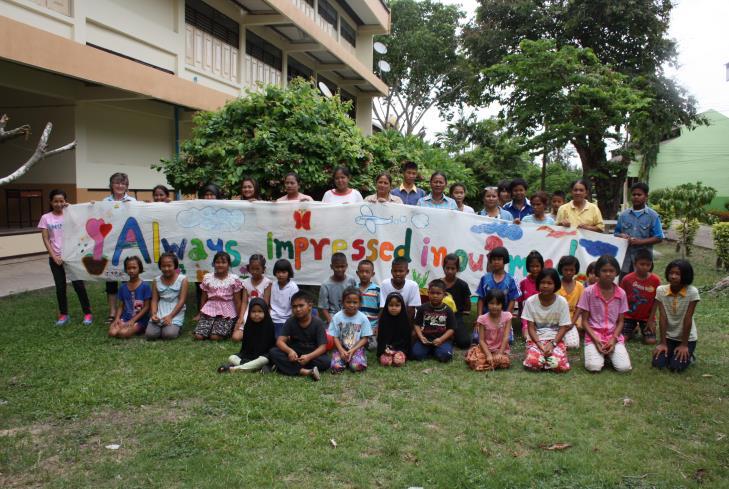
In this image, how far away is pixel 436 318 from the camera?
17.6 ft

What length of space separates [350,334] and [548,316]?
177cm

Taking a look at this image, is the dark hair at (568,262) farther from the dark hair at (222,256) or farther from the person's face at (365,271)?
the dark hair at (222,256)

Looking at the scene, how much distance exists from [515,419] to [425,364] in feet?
4.49

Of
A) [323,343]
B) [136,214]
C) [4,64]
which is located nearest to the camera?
[323,343]

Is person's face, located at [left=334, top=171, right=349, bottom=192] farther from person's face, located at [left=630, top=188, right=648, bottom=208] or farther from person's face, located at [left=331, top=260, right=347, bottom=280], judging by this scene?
person's face, located at [left=630, top=188, right=648, bottom=208]

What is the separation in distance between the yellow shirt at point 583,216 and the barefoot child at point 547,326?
4.82 ft

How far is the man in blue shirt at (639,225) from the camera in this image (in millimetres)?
6258

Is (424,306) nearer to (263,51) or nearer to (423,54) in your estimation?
(263,51)

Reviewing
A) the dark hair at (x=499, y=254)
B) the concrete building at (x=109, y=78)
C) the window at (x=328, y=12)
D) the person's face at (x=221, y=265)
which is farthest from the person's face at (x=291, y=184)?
the window at (x=328, y=12)

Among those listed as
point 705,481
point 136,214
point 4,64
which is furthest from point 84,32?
point 705,481

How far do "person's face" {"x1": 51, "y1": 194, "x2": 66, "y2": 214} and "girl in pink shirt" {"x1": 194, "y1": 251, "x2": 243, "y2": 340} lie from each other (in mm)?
1916

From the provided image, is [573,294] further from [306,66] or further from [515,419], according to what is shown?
[306,66]

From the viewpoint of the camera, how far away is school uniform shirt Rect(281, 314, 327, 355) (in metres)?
4.92

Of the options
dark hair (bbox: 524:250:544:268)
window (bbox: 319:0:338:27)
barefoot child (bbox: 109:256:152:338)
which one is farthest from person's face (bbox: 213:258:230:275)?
window (bbox: 319:0:338:27)
